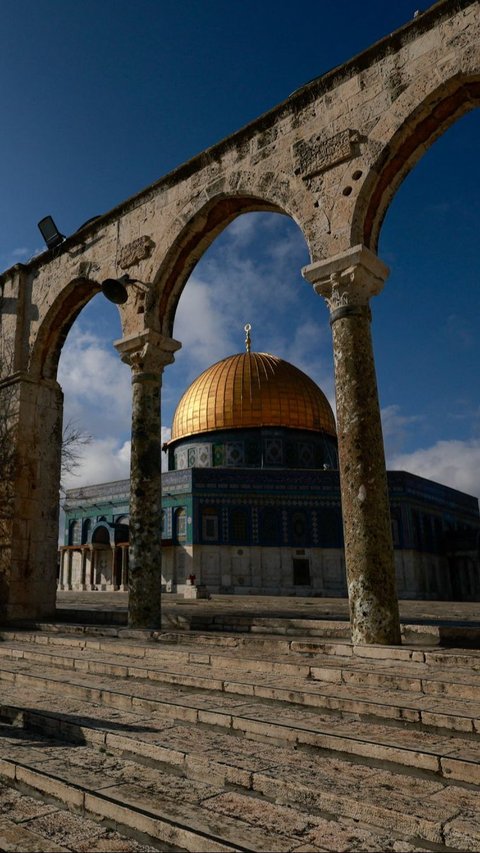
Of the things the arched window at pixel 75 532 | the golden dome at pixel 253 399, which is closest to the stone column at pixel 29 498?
the golden dome at pixel 253 399

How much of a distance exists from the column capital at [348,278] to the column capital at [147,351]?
9.11 feet

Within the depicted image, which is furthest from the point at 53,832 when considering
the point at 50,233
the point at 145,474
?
the point at 50,233

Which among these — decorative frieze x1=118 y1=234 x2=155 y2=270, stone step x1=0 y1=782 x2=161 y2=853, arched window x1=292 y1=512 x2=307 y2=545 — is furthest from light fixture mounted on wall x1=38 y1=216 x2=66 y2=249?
arched window x1=292 y1=512 x2=307 y2=545

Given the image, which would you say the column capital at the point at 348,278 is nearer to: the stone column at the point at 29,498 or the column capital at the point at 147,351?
the column capital at the point at 147,351

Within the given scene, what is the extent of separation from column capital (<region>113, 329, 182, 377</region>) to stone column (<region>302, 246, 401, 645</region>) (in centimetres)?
282

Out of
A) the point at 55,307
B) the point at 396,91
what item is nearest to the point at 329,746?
the point at 396,91

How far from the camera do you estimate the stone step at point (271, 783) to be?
228 centimetres

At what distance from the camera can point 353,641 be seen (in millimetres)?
5711

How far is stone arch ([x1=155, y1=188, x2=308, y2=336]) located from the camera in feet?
27.8

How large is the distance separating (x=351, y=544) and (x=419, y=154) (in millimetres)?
4326

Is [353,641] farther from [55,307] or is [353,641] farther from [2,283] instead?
[2,283]

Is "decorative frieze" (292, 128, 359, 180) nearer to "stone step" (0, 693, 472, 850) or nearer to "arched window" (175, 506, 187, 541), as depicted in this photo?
"stone step" (0, 693, 472, 850)

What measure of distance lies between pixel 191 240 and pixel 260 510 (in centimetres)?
2567

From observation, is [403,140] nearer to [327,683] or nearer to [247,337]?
[327,683]
